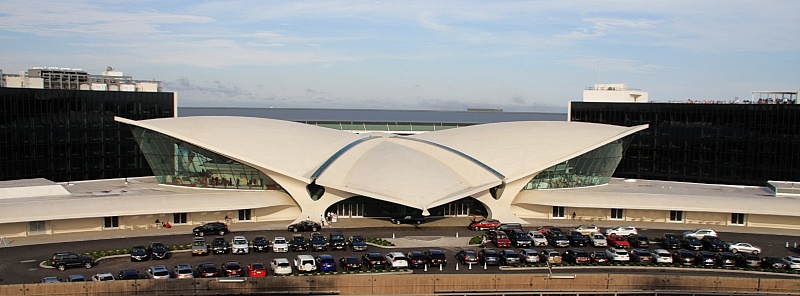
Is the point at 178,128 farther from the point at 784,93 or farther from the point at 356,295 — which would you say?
the point at 784,93

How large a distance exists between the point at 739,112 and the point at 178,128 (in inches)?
1803

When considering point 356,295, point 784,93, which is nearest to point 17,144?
point 356,295

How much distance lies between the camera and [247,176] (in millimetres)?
58094

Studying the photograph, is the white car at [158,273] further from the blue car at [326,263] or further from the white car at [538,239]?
the white car at [538,239]

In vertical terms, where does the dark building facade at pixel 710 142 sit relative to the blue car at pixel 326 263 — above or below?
above

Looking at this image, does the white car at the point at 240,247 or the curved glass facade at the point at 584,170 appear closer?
the white car at the point at 240,247

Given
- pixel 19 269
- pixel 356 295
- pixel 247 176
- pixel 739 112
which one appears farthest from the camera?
pixel 739 112

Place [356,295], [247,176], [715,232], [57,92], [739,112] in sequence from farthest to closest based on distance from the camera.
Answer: [739,112] < [57,92] < [247,176] < [715,232] < [356,295]

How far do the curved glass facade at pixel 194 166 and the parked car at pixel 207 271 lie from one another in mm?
20135

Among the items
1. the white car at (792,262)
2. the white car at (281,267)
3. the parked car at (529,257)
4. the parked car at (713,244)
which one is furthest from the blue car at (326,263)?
the white car at (792,262)

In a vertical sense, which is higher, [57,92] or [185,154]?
[57,92]

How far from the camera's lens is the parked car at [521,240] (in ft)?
155

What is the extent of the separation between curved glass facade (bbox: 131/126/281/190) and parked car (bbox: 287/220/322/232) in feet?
19.7

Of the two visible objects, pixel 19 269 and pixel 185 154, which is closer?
pixel 19 269
